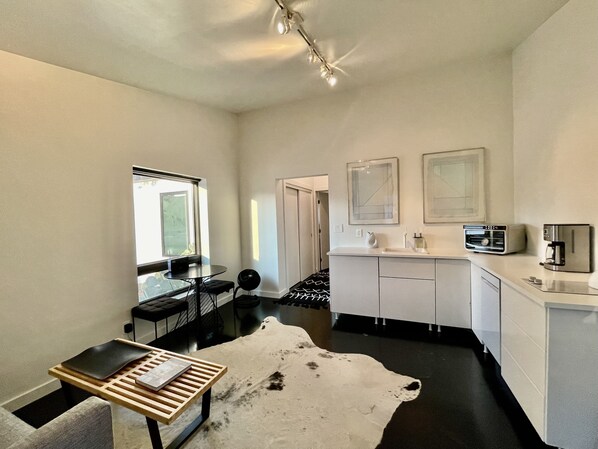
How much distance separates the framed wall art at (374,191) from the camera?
3.64 metres

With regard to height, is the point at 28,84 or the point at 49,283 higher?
the point at 28,84

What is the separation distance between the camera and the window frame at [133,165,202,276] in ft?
10.7

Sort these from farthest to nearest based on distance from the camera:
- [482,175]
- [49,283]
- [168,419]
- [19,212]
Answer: [482,175] < [49,283] < [19,212] < [168,419]

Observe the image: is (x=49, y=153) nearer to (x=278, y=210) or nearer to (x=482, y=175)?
(x=278, y=210)

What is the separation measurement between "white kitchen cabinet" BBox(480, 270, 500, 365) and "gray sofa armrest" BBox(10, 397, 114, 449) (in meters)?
2.66

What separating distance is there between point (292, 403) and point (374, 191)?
2.79 metres

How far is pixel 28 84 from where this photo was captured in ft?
7.44

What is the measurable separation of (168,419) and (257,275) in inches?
119

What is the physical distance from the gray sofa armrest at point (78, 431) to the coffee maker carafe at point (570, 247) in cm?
308

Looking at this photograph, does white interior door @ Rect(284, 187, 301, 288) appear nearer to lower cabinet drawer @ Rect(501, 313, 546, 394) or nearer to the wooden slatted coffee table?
the wooden slatted coffee table

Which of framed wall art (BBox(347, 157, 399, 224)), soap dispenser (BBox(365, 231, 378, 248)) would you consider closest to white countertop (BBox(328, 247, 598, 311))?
soap dispenser (BBox(365, 231, 378, 248))

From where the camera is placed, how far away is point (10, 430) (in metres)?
1.14

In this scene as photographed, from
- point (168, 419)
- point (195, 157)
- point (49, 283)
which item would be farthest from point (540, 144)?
point (49, 283)

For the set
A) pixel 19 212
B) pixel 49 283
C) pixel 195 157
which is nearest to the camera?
pixel 19 212
